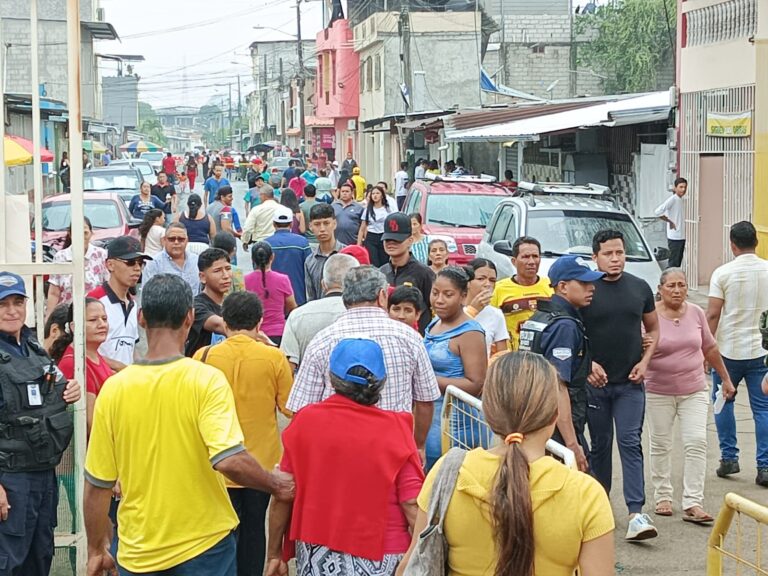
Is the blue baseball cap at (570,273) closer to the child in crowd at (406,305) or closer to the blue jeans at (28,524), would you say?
the child in crowd at (406,305)

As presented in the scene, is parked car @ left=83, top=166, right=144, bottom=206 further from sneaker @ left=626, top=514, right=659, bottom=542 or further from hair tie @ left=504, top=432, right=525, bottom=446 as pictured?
hair tie @ left=504, top=432, right=525, bottom=446

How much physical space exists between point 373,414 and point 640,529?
3.54 meters

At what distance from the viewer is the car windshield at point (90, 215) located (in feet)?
60.2

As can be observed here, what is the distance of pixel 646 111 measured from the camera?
2084 centimetres

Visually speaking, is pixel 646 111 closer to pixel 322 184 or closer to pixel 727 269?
pixel 322 184

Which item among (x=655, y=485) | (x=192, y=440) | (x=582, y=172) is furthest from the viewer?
(x=582, y=172)

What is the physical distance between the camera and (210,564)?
4.77m

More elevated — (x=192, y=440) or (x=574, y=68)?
(x=574, y=68)

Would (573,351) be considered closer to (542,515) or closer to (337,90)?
(542,515)

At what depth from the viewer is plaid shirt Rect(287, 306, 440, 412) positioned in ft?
18.1

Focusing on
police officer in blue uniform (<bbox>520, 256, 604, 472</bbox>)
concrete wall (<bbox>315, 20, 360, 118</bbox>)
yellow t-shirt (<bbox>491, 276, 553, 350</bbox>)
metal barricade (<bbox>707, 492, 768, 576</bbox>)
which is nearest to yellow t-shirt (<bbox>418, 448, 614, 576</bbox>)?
metal barricade (<bbox>707, 492, 768, 576</bbox>)

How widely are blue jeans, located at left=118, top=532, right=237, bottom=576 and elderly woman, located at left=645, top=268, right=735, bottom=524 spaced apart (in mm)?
4220

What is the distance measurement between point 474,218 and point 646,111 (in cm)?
454

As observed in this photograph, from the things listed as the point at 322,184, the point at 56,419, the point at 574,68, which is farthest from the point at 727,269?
the point at 574,68
